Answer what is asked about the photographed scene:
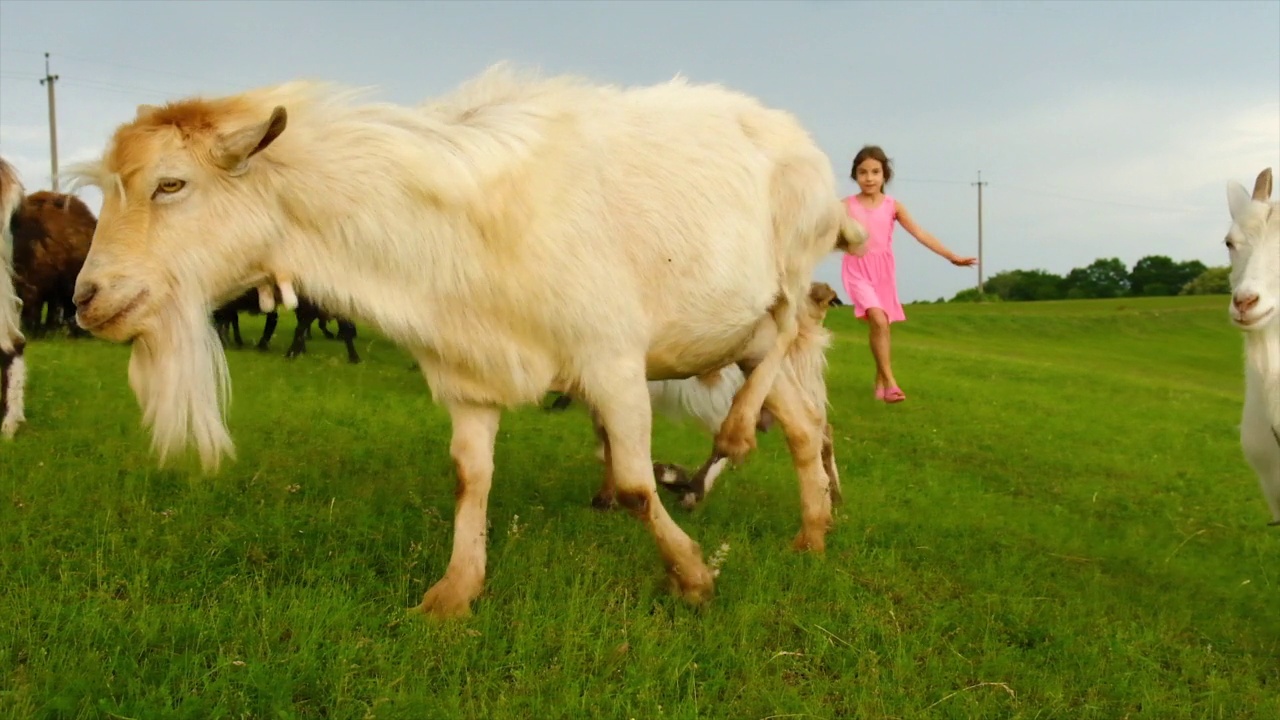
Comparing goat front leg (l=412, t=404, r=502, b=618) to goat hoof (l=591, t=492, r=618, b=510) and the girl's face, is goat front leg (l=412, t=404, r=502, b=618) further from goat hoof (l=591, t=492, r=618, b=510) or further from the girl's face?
the girl's face

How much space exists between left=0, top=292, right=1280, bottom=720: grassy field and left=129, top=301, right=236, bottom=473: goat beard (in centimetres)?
60

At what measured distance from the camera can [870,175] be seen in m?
9.02

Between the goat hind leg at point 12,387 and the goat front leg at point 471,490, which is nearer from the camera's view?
the goat front leg at point 471,490

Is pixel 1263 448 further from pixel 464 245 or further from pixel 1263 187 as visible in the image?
pixel 464 245

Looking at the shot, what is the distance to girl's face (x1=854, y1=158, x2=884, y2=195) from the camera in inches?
356

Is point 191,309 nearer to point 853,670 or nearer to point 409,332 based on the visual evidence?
point 409,332

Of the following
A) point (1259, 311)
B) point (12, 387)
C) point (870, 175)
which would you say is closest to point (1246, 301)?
point (1259, 311)

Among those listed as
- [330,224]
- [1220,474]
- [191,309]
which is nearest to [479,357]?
[330,224]

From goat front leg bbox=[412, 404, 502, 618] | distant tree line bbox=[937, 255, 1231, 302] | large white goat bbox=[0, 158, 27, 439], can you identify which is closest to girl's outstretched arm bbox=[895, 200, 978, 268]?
goat front leg bbox=[412, 404, 502, 618]

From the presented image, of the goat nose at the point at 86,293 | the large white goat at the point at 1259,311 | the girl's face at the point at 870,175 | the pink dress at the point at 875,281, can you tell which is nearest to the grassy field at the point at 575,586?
the large white goat at the point at 1259,311

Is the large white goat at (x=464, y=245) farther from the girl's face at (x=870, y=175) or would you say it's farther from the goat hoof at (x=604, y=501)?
the girl's face at (x=870, y=175)

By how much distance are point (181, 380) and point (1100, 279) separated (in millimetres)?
76249

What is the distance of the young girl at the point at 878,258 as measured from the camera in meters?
8.98

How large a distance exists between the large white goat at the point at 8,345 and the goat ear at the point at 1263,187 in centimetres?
Answer: 817
